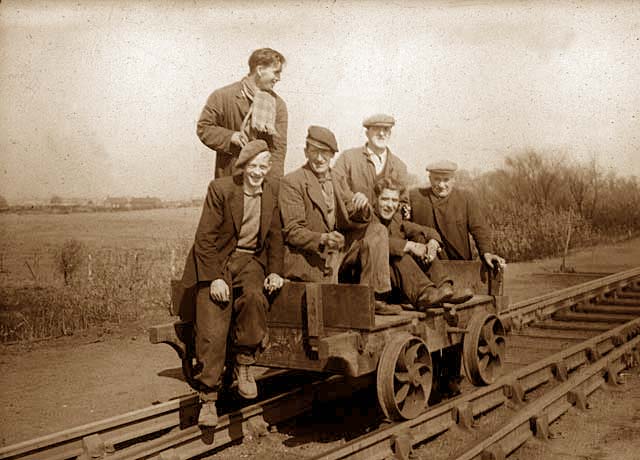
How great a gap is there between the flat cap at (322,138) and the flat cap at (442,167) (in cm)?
192

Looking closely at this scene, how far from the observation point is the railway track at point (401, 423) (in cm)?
445

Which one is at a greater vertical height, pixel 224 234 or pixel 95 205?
pixel 95 205

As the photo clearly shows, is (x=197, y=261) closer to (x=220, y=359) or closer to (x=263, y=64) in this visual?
(x=220, y=359)

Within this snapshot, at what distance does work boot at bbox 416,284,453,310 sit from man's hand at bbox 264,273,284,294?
49.7 inches

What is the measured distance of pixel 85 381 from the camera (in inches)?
288

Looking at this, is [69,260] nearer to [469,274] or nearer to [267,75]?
[267,75]

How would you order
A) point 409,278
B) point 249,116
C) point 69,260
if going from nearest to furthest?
point 409,278 < point 249,116 < point 69,260

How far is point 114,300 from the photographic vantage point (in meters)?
10.9

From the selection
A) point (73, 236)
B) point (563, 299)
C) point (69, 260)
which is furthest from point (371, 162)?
point (73, 236)

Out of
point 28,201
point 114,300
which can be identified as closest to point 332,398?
point 114,300

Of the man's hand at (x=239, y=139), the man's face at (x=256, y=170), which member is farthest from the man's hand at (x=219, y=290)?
the man's hand at (x=239, y=139)

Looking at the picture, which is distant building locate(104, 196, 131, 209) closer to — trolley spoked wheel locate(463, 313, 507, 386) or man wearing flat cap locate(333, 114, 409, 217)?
man wearing flat cap locate(333, 114, 409, 217)

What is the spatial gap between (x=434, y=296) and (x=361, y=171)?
1442mm

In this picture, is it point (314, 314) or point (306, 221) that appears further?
point (306, 221)
